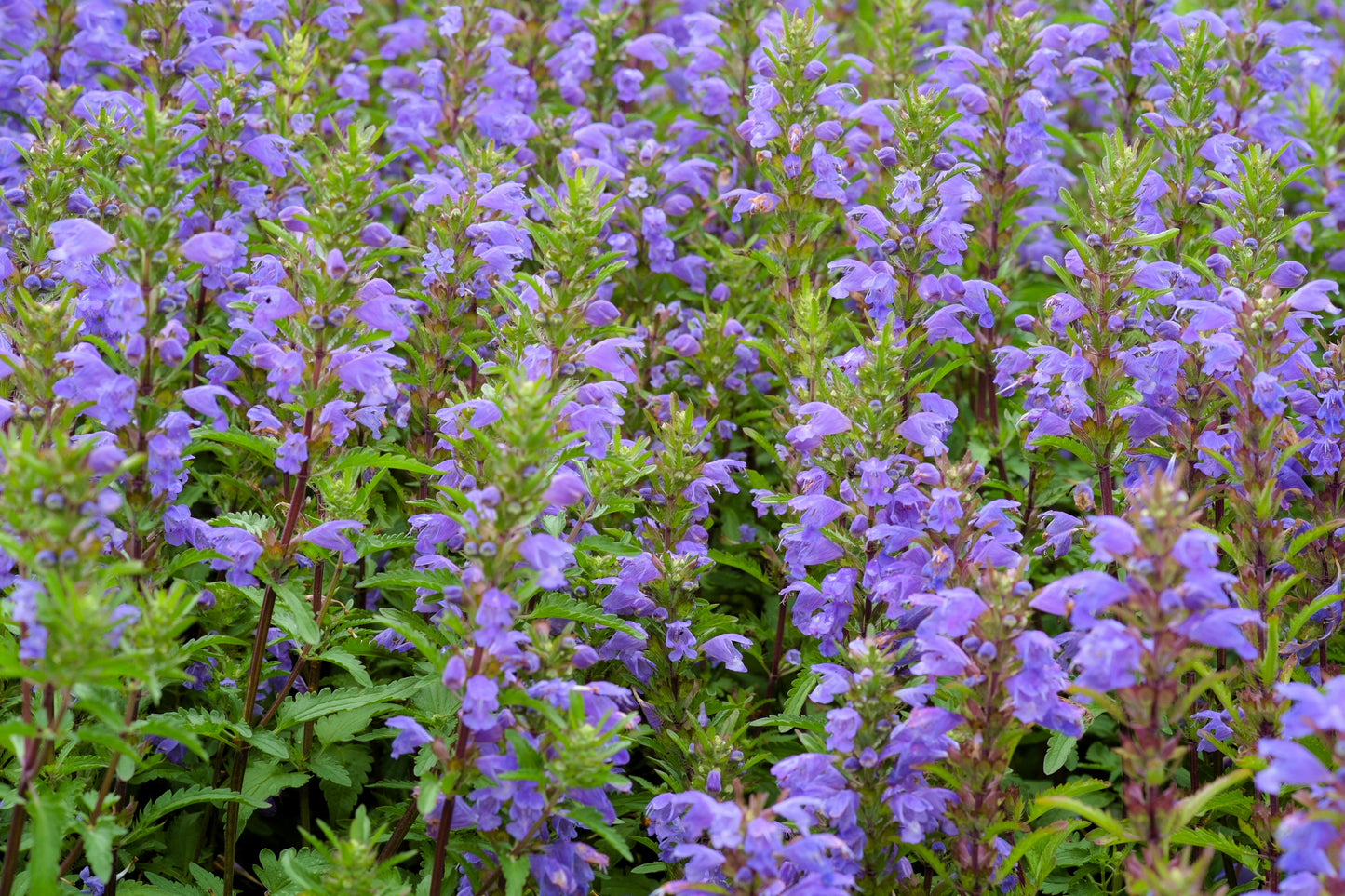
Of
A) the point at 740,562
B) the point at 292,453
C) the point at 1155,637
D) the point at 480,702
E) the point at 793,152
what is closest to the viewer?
the point at 1155,637

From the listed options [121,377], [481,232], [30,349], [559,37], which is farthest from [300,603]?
[559,37]

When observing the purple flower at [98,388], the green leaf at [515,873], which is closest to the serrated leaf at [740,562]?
the green leaf at [515,873]

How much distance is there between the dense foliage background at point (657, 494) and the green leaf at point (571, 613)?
114mm

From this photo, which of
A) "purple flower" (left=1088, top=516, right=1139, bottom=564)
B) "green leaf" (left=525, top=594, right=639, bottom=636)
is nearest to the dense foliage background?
"purple flower" (left=1088, top=516, right=1139, bottom=564)

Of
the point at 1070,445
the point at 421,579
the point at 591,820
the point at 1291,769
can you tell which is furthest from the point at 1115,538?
the point at 421,579

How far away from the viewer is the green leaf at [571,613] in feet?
14.1

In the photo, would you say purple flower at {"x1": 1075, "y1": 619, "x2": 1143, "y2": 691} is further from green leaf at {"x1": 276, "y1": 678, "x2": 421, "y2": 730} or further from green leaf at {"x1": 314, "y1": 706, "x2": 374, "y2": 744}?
green leaf at {"x1": 314, "y1": 706, "x2": 374, "y2": 744}

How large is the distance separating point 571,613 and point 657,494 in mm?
1031

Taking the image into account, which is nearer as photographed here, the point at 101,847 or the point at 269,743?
the point at 101,847

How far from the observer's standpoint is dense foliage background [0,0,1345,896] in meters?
3.87

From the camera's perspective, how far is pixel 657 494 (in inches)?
205

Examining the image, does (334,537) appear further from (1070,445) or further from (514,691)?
(1070,445)

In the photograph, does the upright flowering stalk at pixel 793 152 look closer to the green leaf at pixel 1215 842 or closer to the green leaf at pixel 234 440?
the green leaf at pixel 234 440

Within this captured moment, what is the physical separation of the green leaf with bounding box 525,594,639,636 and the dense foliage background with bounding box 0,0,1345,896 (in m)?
0.11
